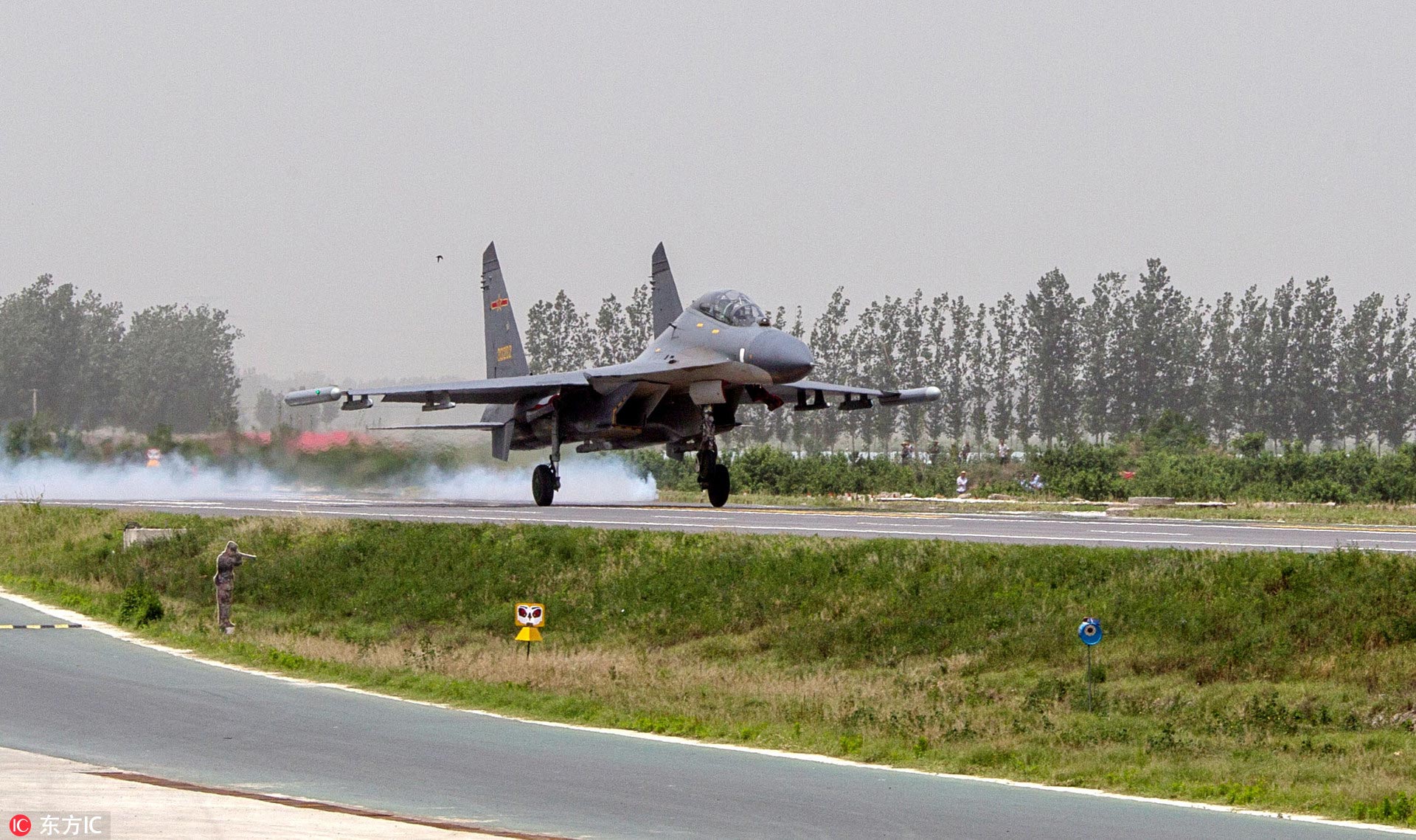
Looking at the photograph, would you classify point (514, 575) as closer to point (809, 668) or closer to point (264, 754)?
point (809, 668)

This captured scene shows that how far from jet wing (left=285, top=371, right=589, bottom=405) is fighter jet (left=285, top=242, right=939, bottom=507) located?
35mm

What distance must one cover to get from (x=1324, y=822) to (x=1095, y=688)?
5.96m

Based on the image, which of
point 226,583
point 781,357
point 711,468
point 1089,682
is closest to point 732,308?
point 781,357

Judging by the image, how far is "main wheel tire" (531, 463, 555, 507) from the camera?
3672 cm

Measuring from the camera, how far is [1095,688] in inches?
673

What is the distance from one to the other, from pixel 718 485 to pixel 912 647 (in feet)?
47.3

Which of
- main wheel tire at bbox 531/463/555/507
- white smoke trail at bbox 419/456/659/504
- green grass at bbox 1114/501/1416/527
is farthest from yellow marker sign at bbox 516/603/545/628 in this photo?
white smoke trail at bbox 419/456/659/504

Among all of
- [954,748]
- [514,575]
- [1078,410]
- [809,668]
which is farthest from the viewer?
[1078,410]

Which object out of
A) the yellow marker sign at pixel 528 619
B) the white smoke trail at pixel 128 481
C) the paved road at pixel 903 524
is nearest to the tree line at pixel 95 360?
the white smoke trail at pixel 128 481

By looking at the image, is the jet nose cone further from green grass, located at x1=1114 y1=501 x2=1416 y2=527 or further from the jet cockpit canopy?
green grass, located at x1=1114 y1=501 x2=1416 y2=527

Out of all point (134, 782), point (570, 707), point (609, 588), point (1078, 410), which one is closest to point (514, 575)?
point (609, 588)

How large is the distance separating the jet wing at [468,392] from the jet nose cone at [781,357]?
6082 millimetres

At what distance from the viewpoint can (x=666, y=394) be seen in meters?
34.0

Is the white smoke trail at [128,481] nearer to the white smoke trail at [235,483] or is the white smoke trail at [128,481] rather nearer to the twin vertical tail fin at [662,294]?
the white smoke trail at [235,483]
